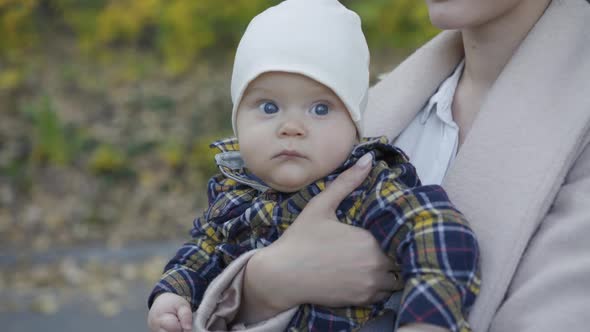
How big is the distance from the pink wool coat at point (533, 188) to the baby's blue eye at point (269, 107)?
1.21ft

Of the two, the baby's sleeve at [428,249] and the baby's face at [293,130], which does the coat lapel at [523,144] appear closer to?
the baby's sleeve at [428,249]

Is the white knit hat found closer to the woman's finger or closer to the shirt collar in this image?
the shirt collar

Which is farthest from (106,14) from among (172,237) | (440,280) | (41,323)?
(440,280)

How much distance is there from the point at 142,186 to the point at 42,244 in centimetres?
88

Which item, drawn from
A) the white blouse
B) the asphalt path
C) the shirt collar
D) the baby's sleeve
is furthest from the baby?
the asphalt path

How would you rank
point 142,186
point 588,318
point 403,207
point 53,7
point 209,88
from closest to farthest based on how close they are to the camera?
1. point 588,318
2. point 403,207
3. point 142,186
4. point 209,88
5. point 53,7

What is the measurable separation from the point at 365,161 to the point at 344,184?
8cm

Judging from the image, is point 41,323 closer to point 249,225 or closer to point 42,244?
point 42,244

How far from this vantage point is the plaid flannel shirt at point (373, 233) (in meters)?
1.61

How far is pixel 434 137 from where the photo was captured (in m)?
2.15

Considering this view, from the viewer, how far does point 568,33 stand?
73.0 inches

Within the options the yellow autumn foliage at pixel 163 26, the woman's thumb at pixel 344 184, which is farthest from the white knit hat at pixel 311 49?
the yellow autumn foliage at pixel 163 26

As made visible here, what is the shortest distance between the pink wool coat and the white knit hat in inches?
12.8

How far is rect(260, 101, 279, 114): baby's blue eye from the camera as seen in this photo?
182 cm
